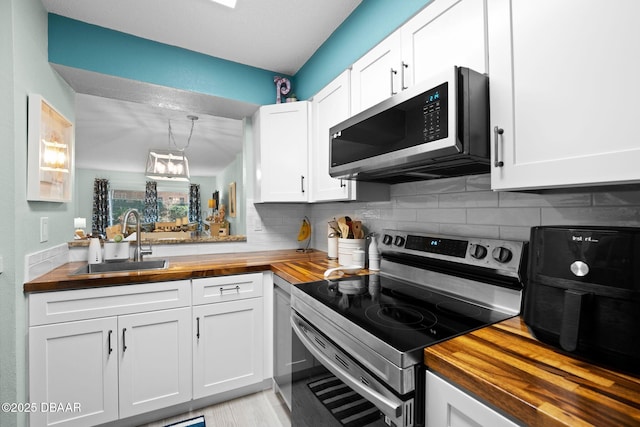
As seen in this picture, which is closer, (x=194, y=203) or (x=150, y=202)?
(x=150, y=202)

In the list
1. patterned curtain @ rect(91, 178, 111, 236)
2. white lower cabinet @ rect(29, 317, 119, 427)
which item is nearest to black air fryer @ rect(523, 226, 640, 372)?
white lower cabinet @ rect(29, 317, 119, 427)

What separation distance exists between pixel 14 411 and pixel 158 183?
8018 millimetres

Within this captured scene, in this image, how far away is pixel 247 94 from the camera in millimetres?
2334

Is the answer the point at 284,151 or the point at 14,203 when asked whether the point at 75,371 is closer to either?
the point at 14,203

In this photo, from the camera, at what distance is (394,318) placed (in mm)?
1022

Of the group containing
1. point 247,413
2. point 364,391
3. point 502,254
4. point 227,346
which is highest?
point 502,254

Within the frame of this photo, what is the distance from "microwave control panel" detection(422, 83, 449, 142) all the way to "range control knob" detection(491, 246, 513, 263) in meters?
0.52

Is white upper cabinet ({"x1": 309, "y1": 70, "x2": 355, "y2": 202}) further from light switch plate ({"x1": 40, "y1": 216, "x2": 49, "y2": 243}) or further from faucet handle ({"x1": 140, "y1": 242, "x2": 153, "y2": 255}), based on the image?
light switch plate ({"x1": 40, "y1": 216, "x2": 49, "y2": 243})

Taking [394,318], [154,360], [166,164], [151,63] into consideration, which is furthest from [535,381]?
[166,164]

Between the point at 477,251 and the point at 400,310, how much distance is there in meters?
0.41

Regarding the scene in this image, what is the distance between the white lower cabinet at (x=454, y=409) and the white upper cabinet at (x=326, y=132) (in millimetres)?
1107

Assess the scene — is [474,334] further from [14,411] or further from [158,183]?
[158,183]

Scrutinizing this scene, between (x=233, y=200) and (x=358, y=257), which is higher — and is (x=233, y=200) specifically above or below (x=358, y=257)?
above

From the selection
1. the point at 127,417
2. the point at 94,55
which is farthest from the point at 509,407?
the point at 94,55
